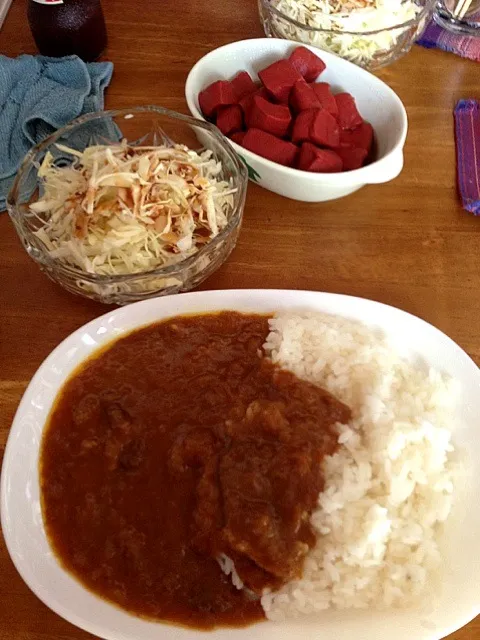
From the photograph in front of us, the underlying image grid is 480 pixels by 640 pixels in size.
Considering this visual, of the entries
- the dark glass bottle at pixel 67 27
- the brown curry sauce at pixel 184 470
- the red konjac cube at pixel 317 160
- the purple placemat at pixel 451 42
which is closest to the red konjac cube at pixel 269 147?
the red konjac cube at pixel 317 160

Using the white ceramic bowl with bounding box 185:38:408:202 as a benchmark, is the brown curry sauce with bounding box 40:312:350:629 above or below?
below

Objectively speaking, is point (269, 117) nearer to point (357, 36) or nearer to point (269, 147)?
point (269, 147)

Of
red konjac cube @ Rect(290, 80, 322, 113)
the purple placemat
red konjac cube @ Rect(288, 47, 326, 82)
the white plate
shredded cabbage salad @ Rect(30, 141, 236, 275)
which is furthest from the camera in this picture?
the purple placemat

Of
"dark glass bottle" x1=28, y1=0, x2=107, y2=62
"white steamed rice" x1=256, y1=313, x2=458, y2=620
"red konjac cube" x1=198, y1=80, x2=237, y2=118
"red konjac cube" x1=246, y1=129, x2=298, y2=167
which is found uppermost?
"dark glass bottle" x1=28, y1=0, x2=107, y2=62

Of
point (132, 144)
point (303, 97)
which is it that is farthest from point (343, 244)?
point (132, 144)

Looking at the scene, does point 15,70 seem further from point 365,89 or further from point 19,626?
point 19,626

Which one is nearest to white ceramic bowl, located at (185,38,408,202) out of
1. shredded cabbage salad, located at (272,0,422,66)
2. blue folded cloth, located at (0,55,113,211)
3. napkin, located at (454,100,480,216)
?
shredded cabbage salad, located at (272,0,422,66)

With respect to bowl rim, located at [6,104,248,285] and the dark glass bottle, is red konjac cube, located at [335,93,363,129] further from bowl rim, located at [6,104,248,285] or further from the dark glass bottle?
the dark glass bottle
